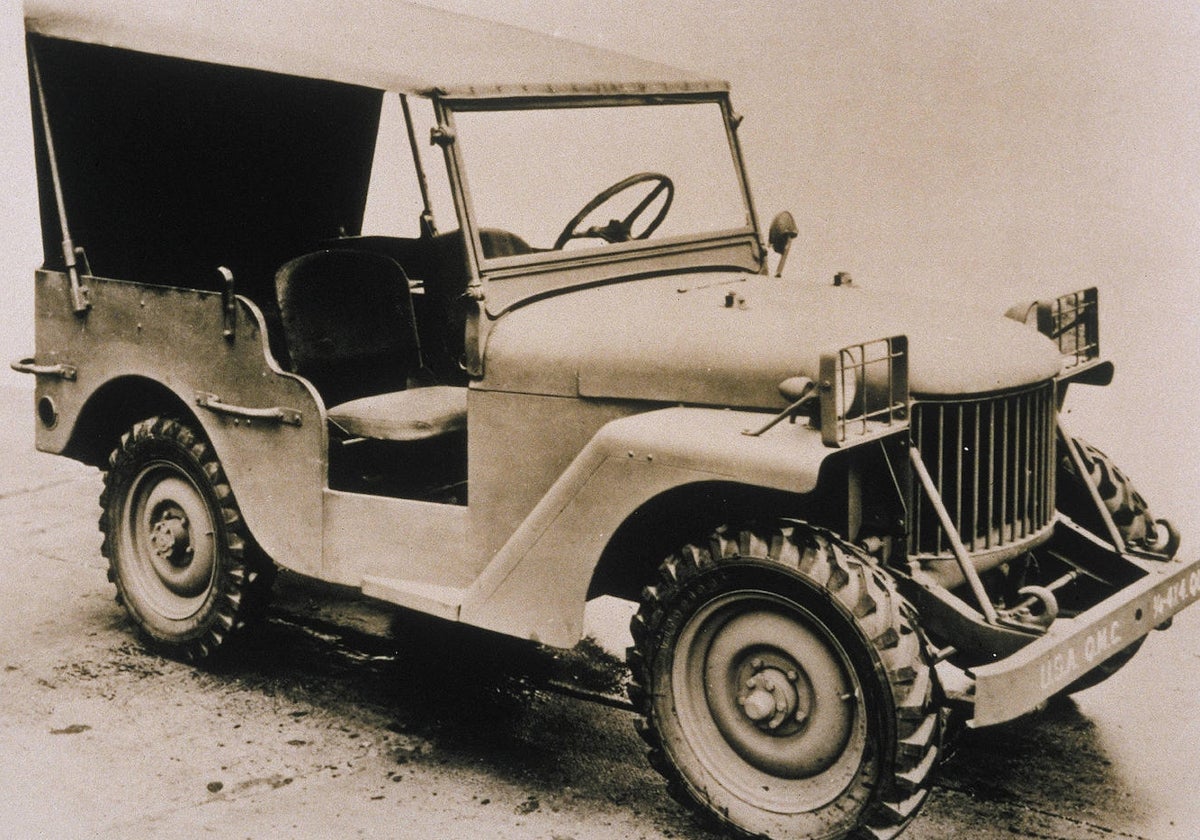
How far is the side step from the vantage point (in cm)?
366

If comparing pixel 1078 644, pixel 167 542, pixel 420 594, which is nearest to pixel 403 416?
pixel 420 594

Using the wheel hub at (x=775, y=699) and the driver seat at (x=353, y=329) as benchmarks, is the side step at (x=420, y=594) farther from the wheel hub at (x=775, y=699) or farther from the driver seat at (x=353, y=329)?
the wheel hub at (x=775, y=699)

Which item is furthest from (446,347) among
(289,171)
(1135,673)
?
(1135,673)

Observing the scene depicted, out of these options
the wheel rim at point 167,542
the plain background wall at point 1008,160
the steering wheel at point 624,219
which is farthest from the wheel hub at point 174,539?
the plain background wall at point 1008,160

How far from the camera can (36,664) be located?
4.51 metres

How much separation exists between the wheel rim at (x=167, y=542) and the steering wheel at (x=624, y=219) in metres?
1.61

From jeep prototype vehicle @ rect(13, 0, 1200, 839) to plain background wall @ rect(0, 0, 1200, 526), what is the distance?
2.06m

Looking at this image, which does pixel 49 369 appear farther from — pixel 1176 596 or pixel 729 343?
pixel 1176 596

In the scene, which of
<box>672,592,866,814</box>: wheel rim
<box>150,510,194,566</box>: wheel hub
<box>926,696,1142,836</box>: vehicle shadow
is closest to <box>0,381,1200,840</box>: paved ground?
<box>926,696,1142,836</box>: vehicle shadow

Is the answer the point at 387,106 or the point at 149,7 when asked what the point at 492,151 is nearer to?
the point at 149,7

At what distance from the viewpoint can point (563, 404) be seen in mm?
3596

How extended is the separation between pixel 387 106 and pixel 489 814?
150 inches

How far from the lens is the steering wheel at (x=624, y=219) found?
13.6 feet

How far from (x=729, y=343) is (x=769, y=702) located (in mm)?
944
